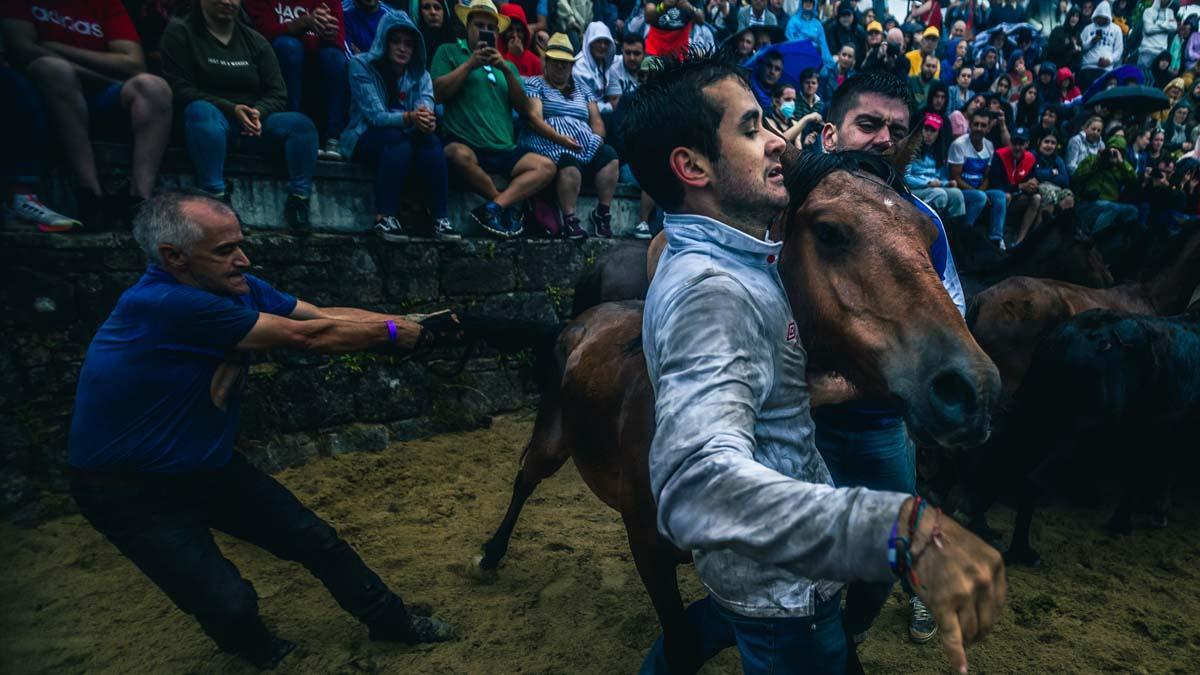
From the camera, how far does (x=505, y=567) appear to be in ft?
12.8

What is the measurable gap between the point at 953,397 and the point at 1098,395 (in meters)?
→ 3.68

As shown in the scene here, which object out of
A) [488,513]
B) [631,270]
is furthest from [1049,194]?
[488,513]

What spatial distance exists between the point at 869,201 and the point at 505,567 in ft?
10.5

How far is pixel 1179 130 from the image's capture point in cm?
1345

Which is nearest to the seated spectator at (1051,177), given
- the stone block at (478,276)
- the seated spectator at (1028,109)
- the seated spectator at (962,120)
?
the seated spectator at (962,120)

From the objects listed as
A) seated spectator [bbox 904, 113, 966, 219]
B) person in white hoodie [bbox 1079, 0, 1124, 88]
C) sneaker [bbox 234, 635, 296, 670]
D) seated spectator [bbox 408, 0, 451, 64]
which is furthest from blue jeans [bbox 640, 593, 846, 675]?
person in white hoodie [bbox 1079, 0, 1124, 88]

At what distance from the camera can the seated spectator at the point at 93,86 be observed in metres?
4.08

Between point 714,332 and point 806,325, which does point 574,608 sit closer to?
point 806,325

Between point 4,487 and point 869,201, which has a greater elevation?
point 869,201

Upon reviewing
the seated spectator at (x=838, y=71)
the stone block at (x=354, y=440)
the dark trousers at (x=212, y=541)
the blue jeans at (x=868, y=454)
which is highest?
the seated spectator at (x=838, y=71)

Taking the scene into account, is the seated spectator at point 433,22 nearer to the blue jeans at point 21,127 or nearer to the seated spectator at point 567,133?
the seated spectator at point 567,133

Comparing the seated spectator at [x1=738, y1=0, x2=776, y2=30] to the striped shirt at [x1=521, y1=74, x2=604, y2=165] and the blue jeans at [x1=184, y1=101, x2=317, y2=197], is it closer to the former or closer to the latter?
the striped shirt at [x1=521, y1=74, x2=604, y2=165]

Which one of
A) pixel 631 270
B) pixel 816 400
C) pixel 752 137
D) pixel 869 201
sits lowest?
pixel 631 270

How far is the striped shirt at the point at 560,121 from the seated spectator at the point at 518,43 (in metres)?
0.60
